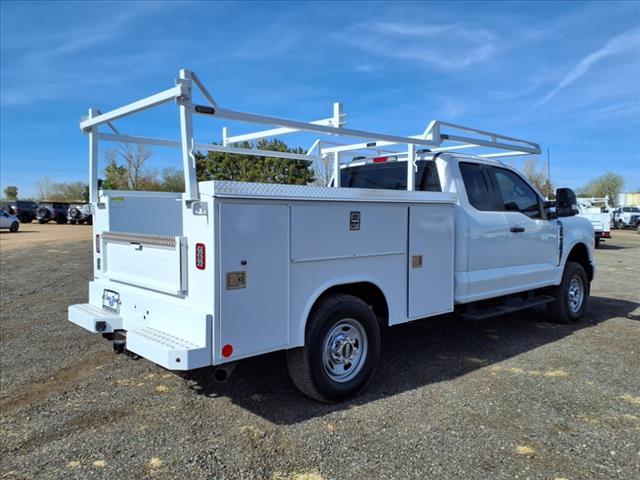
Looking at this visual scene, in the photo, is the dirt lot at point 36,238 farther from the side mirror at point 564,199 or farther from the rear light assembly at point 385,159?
the side mirror at point 564,199

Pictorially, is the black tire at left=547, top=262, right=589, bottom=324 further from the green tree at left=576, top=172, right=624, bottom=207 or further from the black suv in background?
the green tree at left=576, top=172, right=624, bottom=207

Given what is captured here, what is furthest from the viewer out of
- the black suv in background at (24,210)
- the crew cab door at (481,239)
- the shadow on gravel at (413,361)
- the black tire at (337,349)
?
the black suv in background at (24,210)

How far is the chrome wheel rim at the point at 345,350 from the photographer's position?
13.5ft

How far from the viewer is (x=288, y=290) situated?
3721mm

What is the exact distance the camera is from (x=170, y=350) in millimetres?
3311

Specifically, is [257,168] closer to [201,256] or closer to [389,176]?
[389,176]

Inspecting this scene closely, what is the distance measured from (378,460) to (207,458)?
1094 mm

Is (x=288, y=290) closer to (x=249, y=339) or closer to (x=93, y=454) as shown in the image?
(x=249, y=339)

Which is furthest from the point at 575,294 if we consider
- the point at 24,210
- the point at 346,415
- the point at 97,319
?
the point at 24,210

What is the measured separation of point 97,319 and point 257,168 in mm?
15163

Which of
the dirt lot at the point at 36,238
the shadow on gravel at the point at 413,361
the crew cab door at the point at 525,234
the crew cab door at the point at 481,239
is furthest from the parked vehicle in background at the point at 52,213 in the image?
the crew cab door at the point at 481,239

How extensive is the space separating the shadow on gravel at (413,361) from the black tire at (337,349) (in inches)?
5.7

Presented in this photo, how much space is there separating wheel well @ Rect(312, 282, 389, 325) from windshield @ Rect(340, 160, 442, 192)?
1465 millimetres

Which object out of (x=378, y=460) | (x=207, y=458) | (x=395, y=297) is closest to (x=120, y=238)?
(x=207, y=458)
